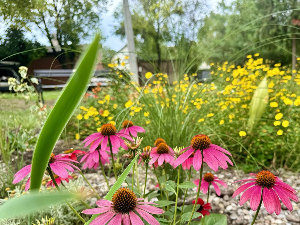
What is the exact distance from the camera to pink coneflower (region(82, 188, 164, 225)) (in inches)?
18.4

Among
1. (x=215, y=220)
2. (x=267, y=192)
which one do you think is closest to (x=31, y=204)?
(x=267, y=192)

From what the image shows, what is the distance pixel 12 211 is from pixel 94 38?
141mm

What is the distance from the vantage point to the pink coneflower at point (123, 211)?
0.47 metres

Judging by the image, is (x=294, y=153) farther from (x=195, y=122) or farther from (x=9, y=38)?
(x=9, y=38)

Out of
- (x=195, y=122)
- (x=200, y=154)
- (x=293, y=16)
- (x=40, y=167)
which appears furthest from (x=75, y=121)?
(x=293, y=16)

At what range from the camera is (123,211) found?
491 mm

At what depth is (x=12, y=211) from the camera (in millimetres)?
162

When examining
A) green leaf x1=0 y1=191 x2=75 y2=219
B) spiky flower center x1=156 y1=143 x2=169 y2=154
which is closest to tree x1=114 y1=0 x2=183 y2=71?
spiky flower center x1=156 y1=143 x2=169 y2=154

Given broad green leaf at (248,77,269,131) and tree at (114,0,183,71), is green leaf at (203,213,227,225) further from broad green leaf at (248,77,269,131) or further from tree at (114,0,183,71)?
broad green leaf at (248,77,269,131)

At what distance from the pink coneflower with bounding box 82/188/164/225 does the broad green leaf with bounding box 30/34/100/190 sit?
9.6 inches

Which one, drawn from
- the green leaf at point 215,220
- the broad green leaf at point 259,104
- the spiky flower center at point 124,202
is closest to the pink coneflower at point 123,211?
the spiky flower center at point 124,202

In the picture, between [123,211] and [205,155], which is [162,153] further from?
[123,211]

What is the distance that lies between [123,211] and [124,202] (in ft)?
0.06

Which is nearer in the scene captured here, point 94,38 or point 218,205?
point 94,38
